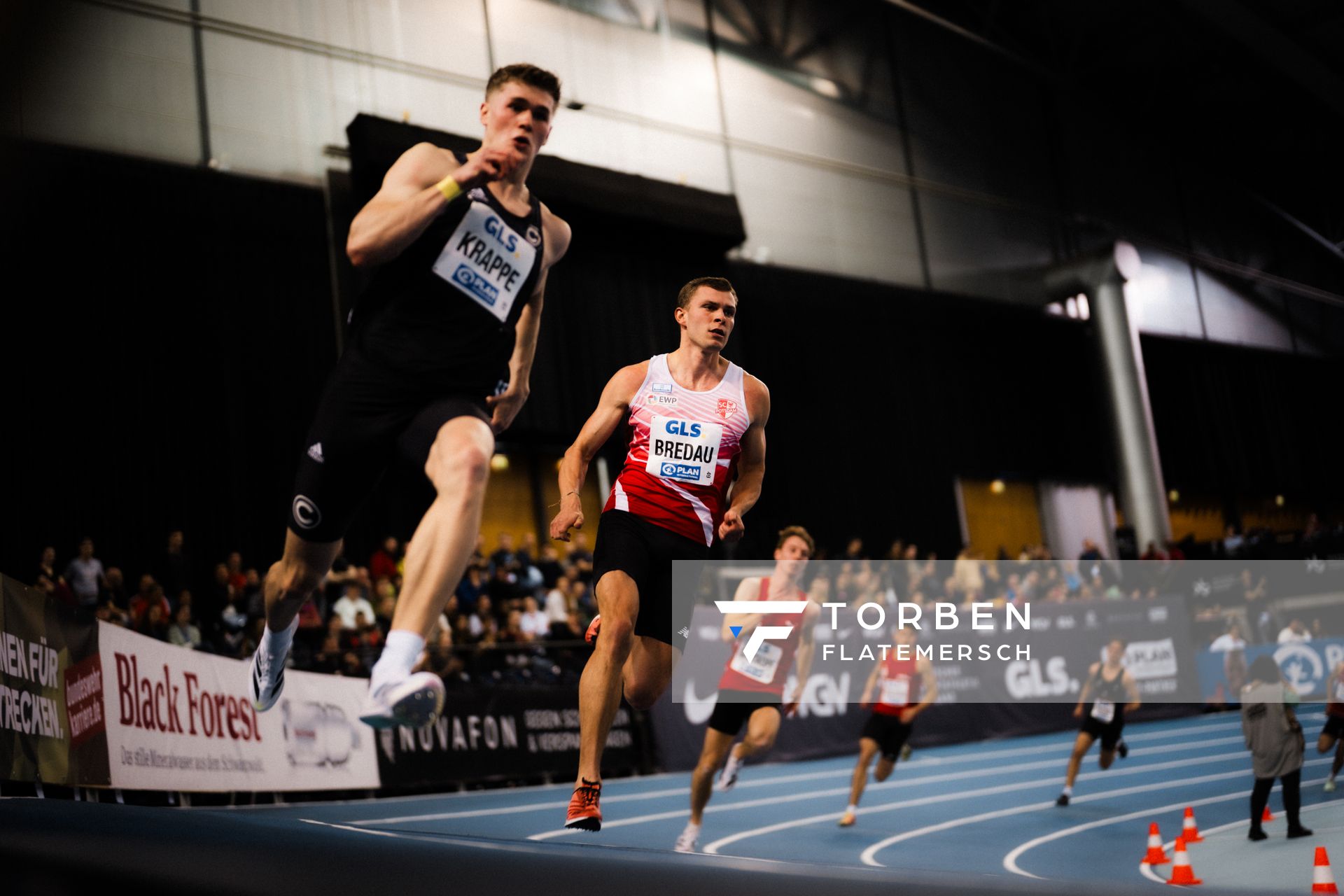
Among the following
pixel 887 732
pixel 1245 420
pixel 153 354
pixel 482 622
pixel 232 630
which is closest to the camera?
pixel 232 630

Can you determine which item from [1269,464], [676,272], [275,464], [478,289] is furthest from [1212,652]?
[478,289]

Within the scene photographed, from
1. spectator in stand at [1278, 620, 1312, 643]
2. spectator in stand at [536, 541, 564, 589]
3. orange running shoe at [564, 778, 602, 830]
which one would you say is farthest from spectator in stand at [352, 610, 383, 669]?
spectator in stand at [1278, 620, 1312, 643]

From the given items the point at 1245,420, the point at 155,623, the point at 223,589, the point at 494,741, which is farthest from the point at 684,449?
the point at 1245,420

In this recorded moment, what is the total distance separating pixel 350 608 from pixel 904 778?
23.6 ft

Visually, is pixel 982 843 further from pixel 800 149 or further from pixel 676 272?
pixel 800 149

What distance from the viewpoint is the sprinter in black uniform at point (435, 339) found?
3.57 m

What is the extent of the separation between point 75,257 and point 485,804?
8159 mm

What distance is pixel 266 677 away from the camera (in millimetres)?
4812

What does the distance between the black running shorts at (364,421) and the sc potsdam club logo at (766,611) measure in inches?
174

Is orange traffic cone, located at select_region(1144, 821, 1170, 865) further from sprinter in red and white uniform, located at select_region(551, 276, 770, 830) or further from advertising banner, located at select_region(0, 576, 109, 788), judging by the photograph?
advertising banner, located at select_region(0, 576, 109, 788)

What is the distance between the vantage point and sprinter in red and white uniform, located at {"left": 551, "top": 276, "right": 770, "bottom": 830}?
15.4 ft

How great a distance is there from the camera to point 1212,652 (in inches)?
811

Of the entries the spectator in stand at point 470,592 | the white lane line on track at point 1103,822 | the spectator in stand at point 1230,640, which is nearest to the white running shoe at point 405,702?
the white lane line on track at point 1103,822

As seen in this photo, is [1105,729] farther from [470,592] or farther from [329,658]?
[329,658]
